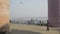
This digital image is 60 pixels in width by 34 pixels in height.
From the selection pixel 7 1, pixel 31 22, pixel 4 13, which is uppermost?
pixel 7 1

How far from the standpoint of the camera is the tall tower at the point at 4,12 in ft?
5.79

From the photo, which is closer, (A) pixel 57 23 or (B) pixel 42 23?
(A) pixel 57 23

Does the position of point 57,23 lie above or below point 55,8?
below

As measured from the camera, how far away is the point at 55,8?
81.7 inches

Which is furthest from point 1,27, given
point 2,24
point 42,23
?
point 42,23

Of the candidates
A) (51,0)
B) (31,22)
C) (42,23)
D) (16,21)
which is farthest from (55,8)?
(16,21)

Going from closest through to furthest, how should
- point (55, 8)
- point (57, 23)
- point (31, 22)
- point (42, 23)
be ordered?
1. point (57, 23)
2. point (55, 8)
3. point (42, 23)
4. point (31, 22)

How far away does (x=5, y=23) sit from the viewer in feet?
5.98

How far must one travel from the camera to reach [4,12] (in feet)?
5.97

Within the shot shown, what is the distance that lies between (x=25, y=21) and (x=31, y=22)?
0.22 m

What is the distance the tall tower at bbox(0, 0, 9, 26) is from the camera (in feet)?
5.79

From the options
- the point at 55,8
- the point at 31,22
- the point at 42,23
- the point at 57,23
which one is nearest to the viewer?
the point at 57,23

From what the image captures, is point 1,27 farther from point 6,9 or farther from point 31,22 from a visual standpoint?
point 31,22

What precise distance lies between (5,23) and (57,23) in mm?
762
